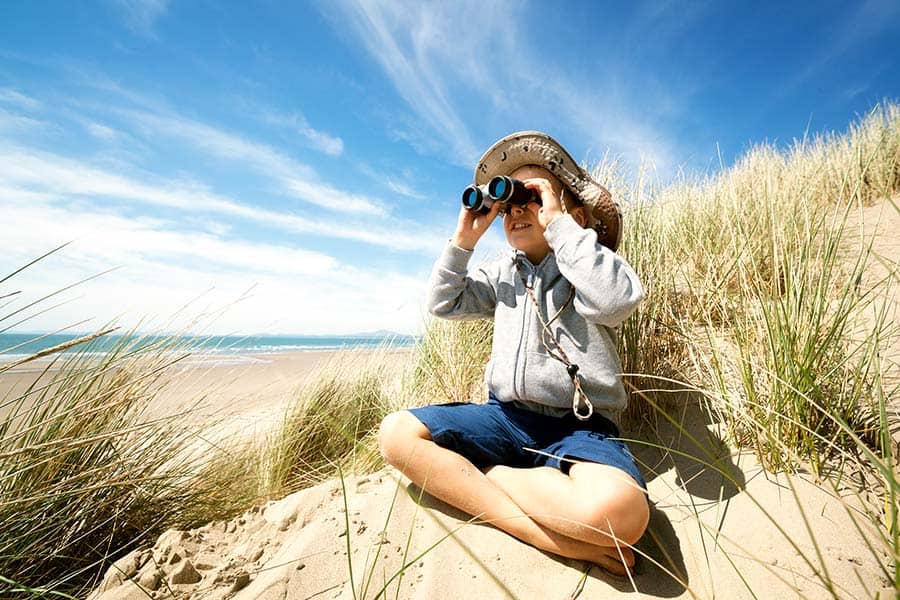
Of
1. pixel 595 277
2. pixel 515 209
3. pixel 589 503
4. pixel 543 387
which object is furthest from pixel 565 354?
pixel 515 209

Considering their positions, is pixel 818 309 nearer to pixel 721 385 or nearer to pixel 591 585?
pixel 721 385

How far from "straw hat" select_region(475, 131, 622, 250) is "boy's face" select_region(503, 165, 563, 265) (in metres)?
0.03

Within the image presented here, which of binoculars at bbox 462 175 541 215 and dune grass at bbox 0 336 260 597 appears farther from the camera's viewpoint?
binoculars at bbox 462 175 541 215

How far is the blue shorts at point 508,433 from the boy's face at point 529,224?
2.41 feet

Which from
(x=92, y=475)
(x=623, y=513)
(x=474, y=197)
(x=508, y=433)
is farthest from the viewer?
(x=474, y=197)

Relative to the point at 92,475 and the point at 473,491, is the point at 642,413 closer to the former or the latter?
the point at 473,491

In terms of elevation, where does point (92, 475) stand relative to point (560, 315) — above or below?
below

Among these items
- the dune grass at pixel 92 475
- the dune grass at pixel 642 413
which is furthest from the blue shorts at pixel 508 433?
the dune grass at pixel 92 475

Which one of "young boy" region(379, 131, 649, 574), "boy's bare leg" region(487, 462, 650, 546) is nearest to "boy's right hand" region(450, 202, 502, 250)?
"young boy" region(379, 131, 649, 574)

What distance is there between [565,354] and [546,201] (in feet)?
2.19

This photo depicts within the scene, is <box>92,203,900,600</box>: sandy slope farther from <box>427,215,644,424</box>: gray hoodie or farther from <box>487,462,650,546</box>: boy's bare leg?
<box>427,215,644,424</box>: gray hoodie

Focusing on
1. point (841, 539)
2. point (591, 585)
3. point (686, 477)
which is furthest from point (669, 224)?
point (591, 585)

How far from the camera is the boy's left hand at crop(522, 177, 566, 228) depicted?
177cm

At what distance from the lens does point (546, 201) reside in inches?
70.9
